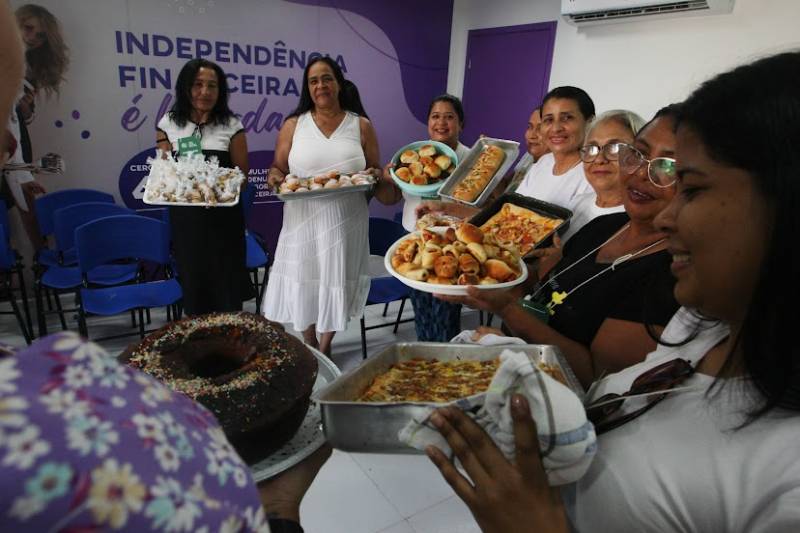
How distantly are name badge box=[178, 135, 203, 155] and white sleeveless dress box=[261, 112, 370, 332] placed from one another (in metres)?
0.63

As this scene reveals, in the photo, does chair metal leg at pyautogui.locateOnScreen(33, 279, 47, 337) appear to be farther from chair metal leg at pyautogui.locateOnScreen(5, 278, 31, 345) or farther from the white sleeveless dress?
the white sleeveless dress

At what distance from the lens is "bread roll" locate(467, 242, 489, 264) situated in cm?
173

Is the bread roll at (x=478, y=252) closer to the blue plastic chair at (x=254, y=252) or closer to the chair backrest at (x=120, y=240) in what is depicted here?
the blue plastic chair at (x=254, y=252)

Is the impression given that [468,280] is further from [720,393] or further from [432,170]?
[432,170]

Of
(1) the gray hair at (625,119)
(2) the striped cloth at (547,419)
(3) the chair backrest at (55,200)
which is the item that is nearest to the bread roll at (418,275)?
(1) the gray hair at (625,119)

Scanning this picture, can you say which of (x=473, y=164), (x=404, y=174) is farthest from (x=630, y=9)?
(x=404, y=174)

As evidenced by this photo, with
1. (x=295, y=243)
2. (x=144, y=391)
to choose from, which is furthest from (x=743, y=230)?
(x=295, y=243)

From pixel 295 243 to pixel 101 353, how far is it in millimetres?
2546

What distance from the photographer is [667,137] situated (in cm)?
127

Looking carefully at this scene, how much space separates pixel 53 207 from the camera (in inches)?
145

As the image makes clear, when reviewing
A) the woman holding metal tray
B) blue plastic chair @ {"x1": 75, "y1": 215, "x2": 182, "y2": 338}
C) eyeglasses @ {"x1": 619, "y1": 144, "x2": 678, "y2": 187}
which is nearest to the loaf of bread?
the woman holding metal tray

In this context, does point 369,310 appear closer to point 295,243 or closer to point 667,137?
point 295,243

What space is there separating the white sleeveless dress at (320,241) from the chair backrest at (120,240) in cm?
85

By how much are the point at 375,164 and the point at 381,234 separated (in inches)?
22.0
